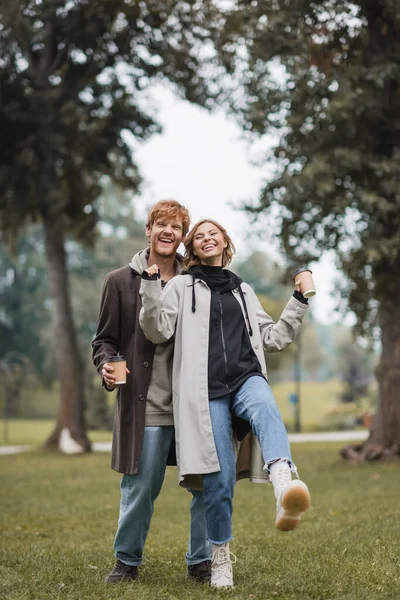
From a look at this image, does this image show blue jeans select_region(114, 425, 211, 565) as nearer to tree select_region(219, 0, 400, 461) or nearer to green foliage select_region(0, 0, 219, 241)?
tree select_region(219, 0, 400, 461)

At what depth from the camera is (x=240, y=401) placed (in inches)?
190

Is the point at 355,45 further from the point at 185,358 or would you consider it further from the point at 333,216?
the point at 185,358

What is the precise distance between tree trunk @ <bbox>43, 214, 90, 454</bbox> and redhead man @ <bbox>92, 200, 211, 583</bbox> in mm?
17653

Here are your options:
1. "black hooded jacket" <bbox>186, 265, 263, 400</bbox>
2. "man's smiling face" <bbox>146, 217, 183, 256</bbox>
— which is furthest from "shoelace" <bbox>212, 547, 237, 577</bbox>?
"man's smiling face" <bbox>146, 217, 183, 256</bbox>

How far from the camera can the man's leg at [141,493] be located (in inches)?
202

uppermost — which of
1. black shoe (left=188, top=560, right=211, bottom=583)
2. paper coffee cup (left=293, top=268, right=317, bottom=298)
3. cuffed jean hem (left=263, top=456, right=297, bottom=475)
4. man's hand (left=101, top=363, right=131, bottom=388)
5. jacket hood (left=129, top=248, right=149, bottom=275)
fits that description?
jacket hood (left=129, top=248, right=149, bottom=275)

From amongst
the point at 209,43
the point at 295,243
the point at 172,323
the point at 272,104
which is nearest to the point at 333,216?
the point at 295,243

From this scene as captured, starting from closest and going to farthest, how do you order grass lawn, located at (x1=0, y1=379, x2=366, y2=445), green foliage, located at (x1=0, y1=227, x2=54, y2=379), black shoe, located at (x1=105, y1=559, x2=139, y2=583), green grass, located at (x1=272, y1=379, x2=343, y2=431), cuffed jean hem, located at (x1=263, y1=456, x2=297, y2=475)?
cuffed jean hem, located at (x1=263, y1=456, x2=297, y2=475) → black shoe, located at (x1=105, y1=559, x2=139, y2=583) → grass lawn, located at (x1=0, y1=379, x2=366, y2=445) → green grass, located at (x1=272, y1=379, x2=343, y2=431) → green foliage, located at (x1=0, y1=227, x2=54, y2=379)

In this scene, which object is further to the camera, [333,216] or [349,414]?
[349,414]

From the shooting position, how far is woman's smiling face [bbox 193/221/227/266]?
5.20 meters

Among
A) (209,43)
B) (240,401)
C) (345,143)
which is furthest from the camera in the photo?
(209,43)

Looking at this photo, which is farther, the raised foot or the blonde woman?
the blonde woman

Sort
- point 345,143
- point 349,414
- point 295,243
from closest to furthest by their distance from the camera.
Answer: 1. point 345,143
2. point 295,243
3. point 349,414

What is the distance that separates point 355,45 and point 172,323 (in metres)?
12.0
